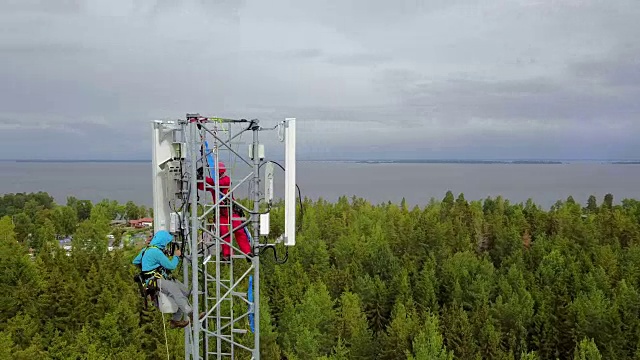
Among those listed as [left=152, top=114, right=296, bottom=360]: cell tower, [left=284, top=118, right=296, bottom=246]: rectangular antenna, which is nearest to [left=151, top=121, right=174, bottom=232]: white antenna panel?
[left=152, top=114, right=296, bottom=360]: cell tower

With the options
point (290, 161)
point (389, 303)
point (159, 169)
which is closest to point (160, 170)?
point (159, 169)

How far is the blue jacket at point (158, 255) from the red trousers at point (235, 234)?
1082mm

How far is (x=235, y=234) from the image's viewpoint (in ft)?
31.8

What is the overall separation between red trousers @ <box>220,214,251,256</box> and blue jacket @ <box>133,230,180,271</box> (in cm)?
108

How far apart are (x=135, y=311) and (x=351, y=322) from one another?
9.96 meters

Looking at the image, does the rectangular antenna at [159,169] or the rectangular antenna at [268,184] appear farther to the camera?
the rectangular antenna at [268,184]

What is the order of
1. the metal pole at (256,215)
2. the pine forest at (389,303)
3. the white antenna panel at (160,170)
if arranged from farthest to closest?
the pine forest at (389,303) → the metal pole at (256,215) → the white antenna panel at (160,170)

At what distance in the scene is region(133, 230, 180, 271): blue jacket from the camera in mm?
8742

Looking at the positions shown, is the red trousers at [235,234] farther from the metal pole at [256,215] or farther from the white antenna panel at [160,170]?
the white antenna panel at [160,170]

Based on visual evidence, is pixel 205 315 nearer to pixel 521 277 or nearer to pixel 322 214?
pixel 521 277

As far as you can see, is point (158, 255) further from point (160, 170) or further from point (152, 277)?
point (160, 170)

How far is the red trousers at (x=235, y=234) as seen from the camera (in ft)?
31.6

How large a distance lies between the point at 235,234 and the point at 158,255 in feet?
4.80

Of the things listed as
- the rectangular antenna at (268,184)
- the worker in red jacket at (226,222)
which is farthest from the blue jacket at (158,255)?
the rectangular antenna at (268,184)
